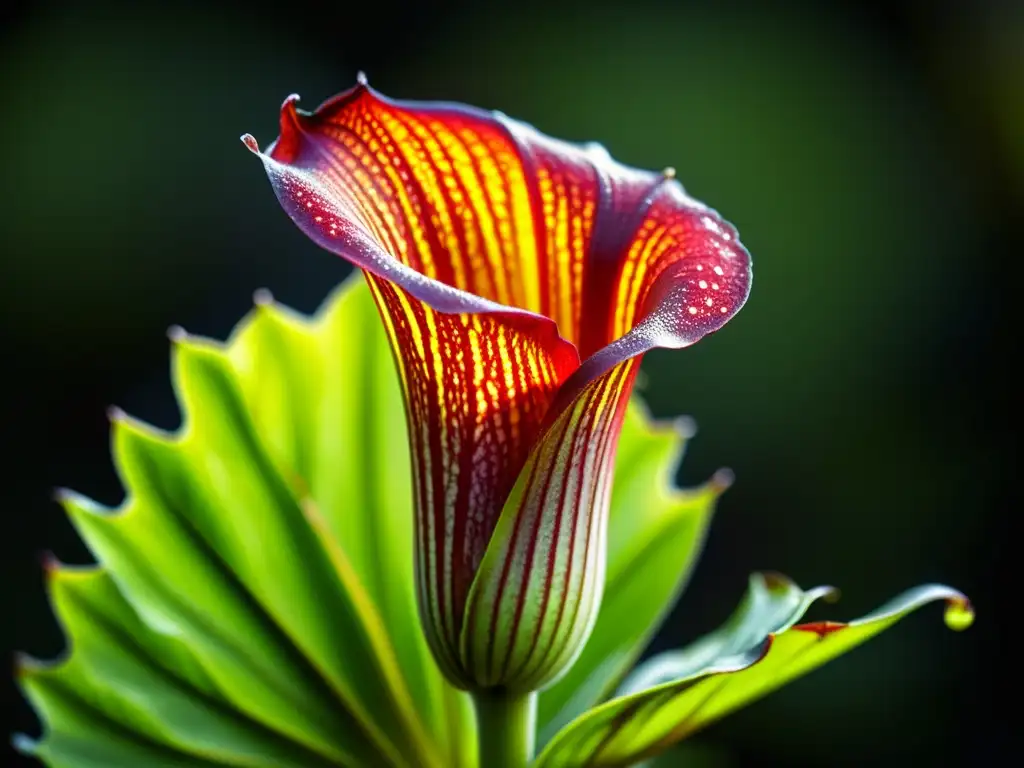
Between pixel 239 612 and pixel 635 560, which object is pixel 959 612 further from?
pixel 239 612

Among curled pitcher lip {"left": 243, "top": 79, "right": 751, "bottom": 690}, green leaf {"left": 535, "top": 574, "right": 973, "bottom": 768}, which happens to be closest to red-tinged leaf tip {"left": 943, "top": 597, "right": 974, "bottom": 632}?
green leaf {"left": 535, "top": 574, "right": 973, "bottom": 768}

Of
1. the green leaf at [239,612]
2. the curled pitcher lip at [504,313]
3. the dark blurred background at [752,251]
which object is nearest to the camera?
the curled pitcher lip at [504,313]

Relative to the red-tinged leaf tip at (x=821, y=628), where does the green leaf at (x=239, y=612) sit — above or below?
above

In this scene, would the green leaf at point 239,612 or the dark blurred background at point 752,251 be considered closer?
the green leaf at point 239,612

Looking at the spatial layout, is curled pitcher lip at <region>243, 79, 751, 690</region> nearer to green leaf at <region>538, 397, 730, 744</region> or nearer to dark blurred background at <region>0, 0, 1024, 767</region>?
green leaf at <region>538, 397, 730, 744</region>

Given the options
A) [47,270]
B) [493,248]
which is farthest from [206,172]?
[493,248]

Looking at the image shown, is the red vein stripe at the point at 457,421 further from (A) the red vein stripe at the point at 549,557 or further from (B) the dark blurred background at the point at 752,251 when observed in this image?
(B) the dark blurred background at the point at 752,251

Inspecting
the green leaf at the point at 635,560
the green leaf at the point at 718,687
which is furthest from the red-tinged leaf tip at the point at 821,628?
the green leaf at the point at 635,560
